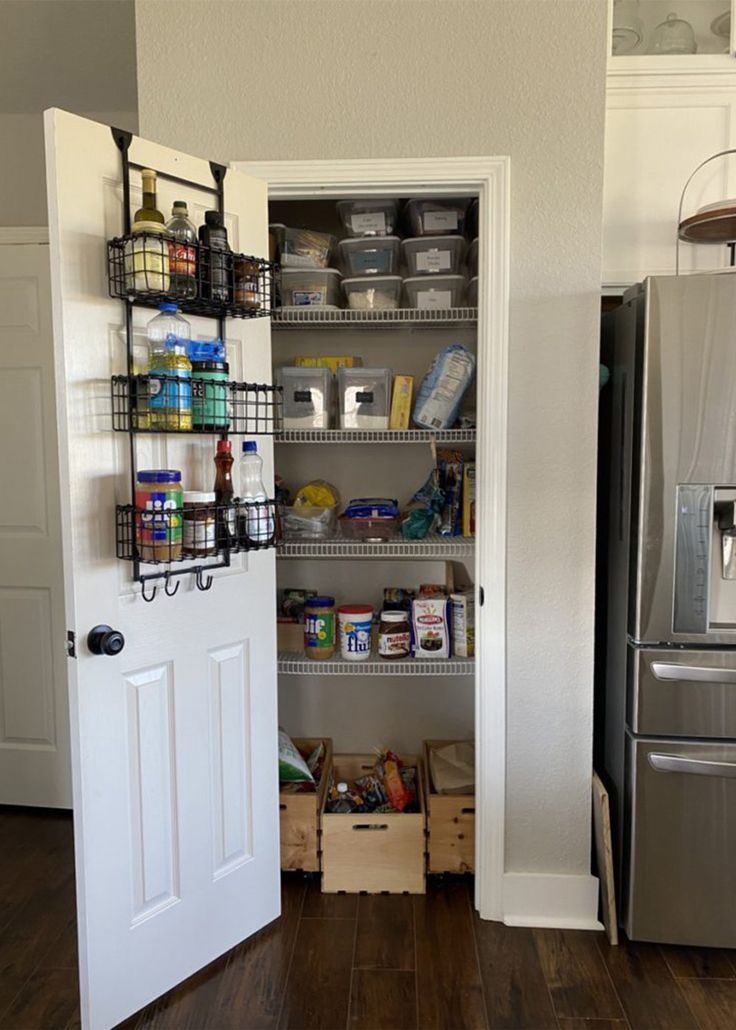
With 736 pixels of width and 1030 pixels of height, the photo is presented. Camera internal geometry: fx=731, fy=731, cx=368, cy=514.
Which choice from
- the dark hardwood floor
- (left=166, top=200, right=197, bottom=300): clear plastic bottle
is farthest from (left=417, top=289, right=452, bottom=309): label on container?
the dark hardwood floor

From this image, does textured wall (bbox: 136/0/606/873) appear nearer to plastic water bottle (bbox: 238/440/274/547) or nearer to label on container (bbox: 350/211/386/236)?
label on container (bbox: 350/211/386/236)

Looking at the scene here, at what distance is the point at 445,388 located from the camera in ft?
7.45

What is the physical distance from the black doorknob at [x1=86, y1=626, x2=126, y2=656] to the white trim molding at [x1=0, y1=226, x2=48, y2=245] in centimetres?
172

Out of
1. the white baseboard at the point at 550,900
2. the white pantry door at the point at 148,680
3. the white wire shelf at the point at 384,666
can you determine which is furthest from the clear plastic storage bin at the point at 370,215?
the white baseboard at the point at 550,900

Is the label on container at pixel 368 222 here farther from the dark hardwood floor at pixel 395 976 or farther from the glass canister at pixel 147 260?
the dark hardwood floor at pixel 395 976

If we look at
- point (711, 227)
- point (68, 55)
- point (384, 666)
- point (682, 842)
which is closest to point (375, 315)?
point (711, 227)

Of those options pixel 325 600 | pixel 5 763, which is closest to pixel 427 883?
pixel 325 600

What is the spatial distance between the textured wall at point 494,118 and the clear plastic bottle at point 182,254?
43 cm

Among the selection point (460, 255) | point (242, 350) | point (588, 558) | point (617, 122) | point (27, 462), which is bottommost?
point (588, 558)

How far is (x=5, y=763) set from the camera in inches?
112

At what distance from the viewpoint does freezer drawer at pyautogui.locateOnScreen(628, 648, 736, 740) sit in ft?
6.36

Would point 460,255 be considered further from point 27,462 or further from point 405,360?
point 27,462

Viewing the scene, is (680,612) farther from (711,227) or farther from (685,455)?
(711,227)

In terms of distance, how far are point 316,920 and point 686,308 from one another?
2008 mm
